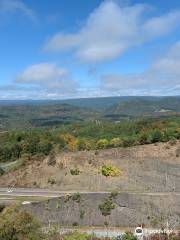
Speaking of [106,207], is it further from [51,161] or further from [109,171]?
[51,161]

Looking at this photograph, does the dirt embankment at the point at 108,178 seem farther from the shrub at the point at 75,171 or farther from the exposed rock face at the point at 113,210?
the exposed rock face at the point at 113,210

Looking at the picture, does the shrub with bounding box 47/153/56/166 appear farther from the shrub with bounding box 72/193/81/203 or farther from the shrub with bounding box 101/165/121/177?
the shrub with bounding box 72/193/81/203

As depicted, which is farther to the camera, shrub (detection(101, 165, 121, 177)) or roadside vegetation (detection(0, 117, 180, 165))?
roadside vegetation (detection(0, 117, 180, 165))

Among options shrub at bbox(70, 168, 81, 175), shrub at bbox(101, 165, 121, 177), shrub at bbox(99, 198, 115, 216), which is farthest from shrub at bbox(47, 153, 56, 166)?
shrub at bbox(99, 198, 115, 216)

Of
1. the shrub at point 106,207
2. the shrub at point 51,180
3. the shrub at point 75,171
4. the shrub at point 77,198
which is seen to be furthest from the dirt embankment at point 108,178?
the shrub at point 106,207

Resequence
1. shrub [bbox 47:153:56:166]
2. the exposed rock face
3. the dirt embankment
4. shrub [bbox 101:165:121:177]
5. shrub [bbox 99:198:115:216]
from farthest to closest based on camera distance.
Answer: shrub [bbox 47:153:56:166], shrub [bbox 101:165:121:177], the dirt embankment, shrub [bbox 99:198:115:216], the exposed rock face
